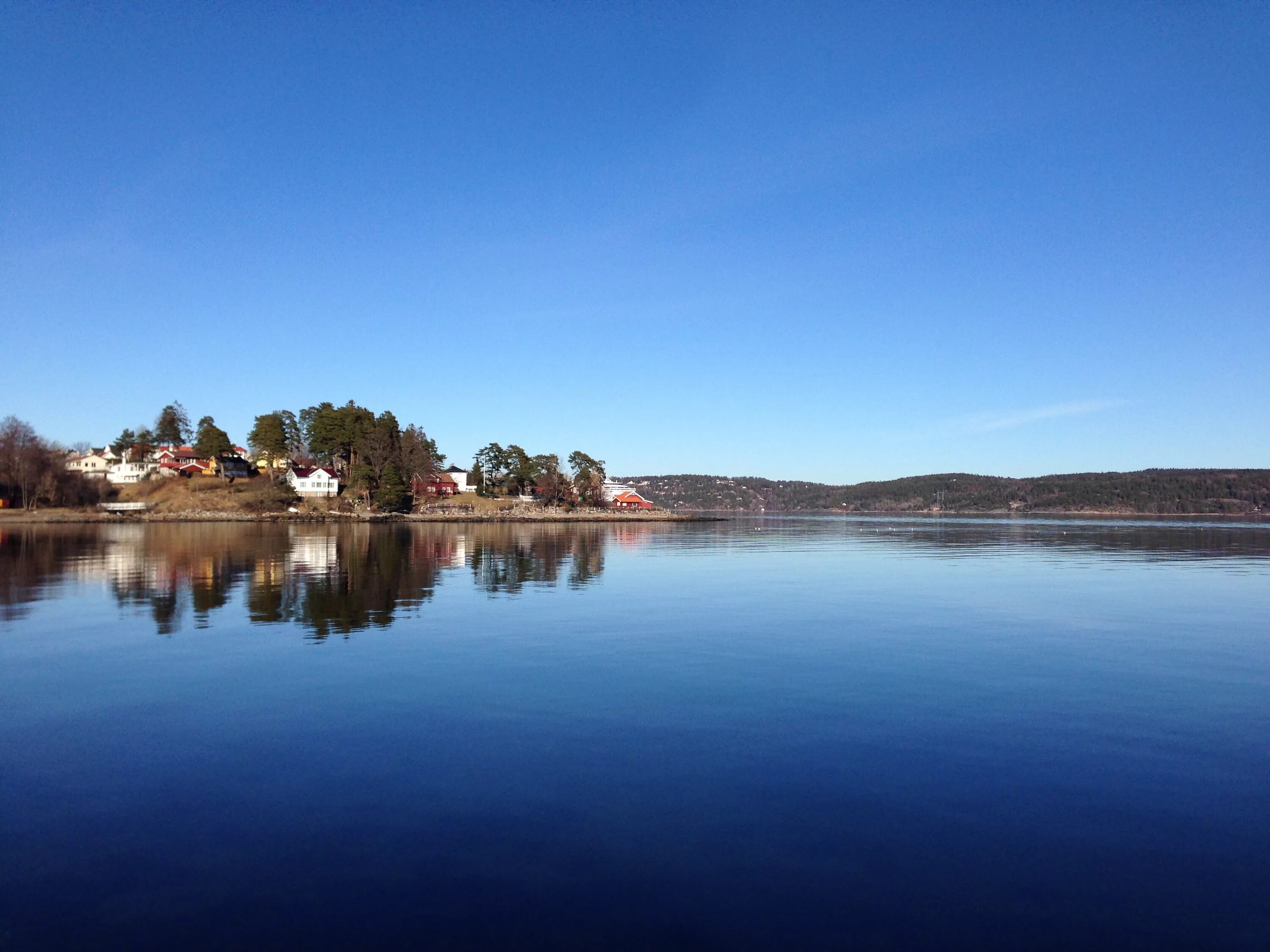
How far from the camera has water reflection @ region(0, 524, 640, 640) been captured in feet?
74.3

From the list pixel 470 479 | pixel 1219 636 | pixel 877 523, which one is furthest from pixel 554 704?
pixel 470 479

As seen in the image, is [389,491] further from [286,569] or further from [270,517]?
[286,569]

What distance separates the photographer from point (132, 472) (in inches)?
5012

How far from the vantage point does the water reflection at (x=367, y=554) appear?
2398 cm

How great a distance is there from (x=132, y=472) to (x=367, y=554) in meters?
107

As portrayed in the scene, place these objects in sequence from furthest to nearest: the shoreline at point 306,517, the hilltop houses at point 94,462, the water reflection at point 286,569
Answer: the hilltop houses at point 94,462
the shoreline at point 306,517
the water reflection at point 286,569

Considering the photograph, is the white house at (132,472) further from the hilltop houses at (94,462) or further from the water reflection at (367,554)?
the water reflection at (367,554)

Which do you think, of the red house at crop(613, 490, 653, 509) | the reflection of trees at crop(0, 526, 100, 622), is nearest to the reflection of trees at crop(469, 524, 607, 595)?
the reflection of trees at crop(0, 526, 100, 622)

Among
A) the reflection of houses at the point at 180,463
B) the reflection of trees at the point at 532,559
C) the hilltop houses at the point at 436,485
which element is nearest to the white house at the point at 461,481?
the hilltop houses at the point at 436,485

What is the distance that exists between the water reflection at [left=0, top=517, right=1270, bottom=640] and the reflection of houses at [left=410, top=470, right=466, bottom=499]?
30.6m

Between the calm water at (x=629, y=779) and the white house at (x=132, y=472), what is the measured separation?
12069 centimetres

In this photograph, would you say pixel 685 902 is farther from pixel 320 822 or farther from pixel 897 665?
pixel 897 665

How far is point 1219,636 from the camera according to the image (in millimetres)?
19344

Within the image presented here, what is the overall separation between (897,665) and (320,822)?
11482 mm
